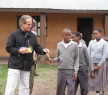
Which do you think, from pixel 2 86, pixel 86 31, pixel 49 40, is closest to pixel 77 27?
pixel 86 31

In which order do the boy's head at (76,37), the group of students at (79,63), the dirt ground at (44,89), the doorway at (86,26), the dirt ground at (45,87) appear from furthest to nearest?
the doorway at (86,26) < the dirt ground at (45,87) < the dirt ground at (44,89) < the boy's head at (76,37) < the group of students at (79,63)

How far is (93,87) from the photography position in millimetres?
7984

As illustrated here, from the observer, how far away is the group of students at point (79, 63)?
6781 mm

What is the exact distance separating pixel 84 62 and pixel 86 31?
1230 centimetres

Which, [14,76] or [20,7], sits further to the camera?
[20,7]

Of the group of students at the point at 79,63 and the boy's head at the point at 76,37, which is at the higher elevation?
the boy's head at the point at 76,37

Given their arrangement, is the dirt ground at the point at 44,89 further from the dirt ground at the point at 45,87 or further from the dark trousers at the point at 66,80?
the dark trousers at the point at 66,80

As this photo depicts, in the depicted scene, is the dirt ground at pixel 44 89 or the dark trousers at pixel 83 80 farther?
the dirt ground at pixel 44 89

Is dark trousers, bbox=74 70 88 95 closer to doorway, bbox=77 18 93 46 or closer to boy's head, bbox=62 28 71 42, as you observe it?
boy's head, bbox=62 28 71 42

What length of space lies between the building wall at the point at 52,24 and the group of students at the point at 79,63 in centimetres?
1087

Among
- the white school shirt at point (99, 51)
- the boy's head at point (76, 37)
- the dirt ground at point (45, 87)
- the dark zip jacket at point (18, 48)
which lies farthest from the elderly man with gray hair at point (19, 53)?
the dirt ground at point (45, 87)

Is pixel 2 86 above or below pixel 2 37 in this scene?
below

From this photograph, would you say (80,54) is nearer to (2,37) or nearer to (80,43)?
(80,43)
